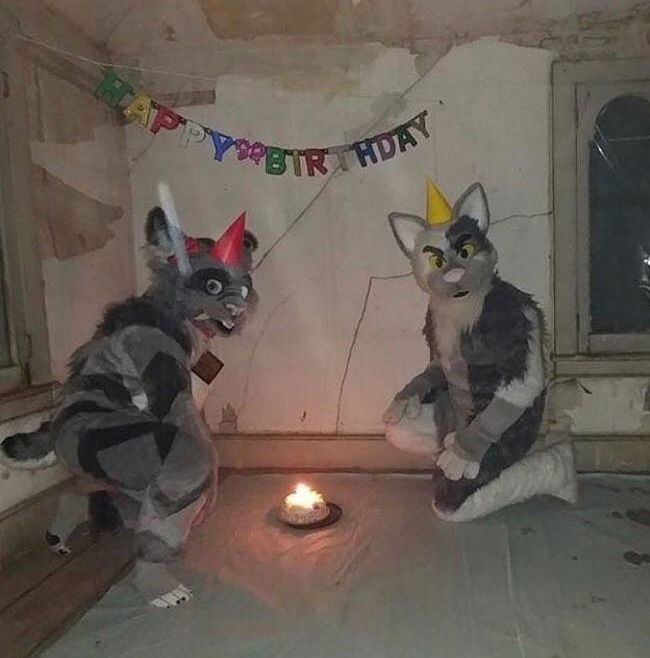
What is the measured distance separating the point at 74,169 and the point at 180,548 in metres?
1.14

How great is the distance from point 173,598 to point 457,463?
772 millimetres

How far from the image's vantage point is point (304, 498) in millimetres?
2068

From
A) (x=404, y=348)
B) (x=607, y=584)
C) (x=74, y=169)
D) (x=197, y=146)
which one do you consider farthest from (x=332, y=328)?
(x=607, y=584)

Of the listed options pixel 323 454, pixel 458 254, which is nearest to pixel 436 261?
pixel 458 254

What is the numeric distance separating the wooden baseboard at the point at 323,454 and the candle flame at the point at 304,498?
402mm

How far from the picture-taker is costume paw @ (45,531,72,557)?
6.04ft

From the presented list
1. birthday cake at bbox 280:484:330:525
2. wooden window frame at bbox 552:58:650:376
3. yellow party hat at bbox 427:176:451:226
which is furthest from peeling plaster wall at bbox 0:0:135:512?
wooden window frame at bbox 552:58:650:376

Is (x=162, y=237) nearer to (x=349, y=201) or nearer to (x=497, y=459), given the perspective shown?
(x=349, y=201)

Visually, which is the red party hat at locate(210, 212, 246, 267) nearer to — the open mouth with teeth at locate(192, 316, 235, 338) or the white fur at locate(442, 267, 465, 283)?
the open mouth with teeth at locate(192, 316, 235, 338)

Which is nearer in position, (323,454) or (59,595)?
(59,595)

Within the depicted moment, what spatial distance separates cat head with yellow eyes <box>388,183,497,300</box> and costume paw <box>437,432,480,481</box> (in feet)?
1.29

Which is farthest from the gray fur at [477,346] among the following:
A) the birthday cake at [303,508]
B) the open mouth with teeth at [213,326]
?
the open mouth with teeth at [213,326]

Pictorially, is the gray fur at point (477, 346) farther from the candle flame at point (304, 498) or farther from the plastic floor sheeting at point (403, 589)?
the candle flame at point (304, 498)

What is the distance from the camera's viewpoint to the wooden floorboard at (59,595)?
1.44m
